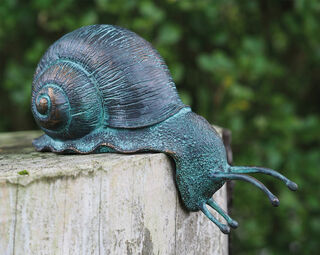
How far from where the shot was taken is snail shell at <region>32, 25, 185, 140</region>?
1.28 metres

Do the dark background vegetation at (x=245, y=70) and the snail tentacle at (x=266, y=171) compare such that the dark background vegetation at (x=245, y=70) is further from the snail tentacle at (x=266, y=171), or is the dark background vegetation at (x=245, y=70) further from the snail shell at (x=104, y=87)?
the snail tentacle at (x=266, y=171)

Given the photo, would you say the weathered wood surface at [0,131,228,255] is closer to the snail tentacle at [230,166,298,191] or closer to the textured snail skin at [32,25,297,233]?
the textured snail skin at [32,25,297,233]

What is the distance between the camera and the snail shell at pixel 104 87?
128 cm

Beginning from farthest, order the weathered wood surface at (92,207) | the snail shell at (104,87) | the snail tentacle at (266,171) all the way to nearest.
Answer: the snail shell at (104,87)
the snail tentacle at (266,171)
the weathered wood surface at (92,207)

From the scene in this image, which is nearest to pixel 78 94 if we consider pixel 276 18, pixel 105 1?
pixel 105 1

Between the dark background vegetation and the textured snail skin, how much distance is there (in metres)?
0.74

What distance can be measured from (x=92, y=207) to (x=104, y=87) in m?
0.39

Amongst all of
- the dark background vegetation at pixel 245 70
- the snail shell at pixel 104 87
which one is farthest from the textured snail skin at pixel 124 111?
the dark background vegetation at pixel 245 70

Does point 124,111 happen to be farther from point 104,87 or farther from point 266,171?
point 266,171

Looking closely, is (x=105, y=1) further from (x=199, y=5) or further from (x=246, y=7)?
(x=246, y=7)

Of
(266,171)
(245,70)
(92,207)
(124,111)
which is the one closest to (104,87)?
(124,111)

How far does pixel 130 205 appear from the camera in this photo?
1146 mm

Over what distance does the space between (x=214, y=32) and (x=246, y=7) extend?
27 centimetres

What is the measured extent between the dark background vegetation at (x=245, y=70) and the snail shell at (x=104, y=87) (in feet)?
2.39
